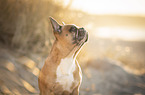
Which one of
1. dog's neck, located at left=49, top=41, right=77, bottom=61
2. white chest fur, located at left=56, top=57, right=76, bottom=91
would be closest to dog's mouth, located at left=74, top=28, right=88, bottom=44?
dog's neck, located at left=49, top=41, right=77, bottom=61

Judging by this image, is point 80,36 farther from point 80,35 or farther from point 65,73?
point 65,73

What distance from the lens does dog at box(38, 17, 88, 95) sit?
6.03ft

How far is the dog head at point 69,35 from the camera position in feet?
6.16

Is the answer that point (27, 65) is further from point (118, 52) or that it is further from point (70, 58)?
point (118, 52)

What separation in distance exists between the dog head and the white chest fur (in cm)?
21

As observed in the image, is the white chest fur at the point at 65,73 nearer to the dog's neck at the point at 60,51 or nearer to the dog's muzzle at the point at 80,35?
the dog's neck at the point at 60,51

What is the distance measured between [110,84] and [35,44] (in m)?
2.41

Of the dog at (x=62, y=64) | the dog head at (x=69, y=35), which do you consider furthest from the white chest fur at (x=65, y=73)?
the dog head at (x=69, y=35)

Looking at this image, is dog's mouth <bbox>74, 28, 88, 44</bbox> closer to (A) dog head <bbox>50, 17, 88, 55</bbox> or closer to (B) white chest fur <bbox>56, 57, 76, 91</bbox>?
(A) dog head <bbox>50, 17, 88, 55</bbox>

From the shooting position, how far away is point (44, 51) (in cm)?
386

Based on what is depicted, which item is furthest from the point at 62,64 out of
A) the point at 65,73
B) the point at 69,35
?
the point at 69,35

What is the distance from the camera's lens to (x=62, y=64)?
1888 mm

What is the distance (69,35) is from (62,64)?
1.21 feet

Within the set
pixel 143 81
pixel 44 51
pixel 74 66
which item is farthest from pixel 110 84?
pixel 74 66
